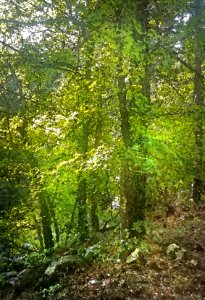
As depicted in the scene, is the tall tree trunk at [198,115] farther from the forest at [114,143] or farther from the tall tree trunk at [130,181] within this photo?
the tall tree trunk at [130,181]

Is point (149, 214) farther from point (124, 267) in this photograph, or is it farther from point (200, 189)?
point (124, 267)

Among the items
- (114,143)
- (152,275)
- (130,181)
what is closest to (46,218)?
(130,181)

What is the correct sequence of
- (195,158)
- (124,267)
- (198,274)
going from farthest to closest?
1. (195,158)
2. (124,267)
3. (198,274)

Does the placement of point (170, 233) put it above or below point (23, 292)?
above

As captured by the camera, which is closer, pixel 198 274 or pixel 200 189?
pixel 198 274

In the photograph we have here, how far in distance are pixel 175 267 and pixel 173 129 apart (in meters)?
3.15

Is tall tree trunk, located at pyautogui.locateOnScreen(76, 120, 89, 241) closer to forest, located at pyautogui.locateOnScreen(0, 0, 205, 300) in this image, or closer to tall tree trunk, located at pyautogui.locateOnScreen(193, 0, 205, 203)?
forest, located at pyautogui.locateOnScreen(0, 0, 205, 300)

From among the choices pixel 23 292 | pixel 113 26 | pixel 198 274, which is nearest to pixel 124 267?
pixel 198 274

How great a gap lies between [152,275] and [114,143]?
9.81ft

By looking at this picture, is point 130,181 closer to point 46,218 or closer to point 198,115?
point 198,115

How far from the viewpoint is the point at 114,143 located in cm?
817

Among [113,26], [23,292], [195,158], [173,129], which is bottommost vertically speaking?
[23,292]

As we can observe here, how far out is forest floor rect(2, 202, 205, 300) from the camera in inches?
255

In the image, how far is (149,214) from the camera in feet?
33.6
